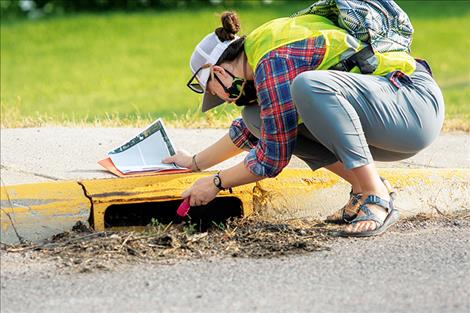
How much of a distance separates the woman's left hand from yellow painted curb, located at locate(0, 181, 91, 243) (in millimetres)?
490

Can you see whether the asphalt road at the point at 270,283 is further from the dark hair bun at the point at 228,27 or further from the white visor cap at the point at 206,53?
the dark hair bun at the point at 228,27

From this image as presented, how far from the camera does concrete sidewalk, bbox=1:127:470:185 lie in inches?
205

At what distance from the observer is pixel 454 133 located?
6.92m

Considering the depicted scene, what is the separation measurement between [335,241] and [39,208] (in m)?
1.34

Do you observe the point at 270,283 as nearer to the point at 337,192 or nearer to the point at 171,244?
the point at 171,244

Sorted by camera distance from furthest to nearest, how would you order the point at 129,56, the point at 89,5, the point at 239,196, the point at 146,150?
1. the point at 89,5
2. the point at 129,56
3. the point at 146,150
4. the point at 239,196

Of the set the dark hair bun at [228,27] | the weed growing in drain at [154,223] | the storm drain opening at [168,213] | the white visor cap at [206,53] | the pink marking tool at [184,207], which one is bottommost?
the storm drain opening at [168,213]

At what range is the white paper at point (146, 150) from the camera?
5.21 metres

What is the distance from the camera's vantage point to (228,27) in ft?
14.7

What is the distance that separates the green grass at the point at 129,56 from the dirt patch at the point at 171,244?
5.08 meters

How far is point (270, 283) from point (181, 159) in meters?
1.38

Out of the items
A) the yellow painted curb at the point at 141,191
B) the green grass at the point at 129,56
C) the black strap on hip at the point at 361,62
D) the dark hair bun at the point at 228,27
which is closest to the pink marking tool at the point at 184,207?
the yellow painted curb at the point at 141,191

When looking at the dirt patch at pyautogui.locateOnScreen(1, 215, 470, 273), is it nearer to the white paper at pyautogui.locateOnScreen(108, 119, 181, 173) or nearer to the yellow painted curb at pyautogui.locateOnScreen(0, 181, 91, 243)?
the yellow painted curb at pyautogui.locateOnScreen(0, 181, 91, 243)

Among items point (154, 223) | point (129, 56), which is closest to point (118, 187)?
point (154, 223)
